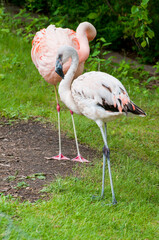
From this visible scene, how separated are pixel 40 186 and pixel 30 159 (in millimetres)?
869

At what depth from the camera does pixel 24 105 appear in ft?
23.4

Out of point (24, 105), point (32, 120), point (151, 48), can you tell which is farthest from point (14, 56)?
point (151, 48)

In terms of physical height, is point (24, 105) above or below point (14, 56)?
below

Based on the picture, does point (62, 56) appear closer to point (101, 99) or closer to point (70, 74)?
point (70, 74)

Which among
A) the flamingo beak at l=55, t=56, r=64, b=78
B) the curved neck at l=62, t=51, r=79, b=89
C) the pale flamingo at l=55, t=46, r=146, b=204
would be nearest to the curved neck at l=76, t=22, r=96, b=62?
the curved neck at l=62, t=51, r=79, b=89

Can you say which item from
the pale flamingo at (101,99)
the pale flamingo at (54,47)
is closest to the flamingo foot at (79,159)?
the pale flamingo at (54,47)

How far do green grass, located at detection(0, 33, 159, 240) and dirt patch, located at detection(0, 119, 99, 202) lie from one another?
19cm

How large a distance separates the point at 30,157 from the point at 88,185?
1.06m

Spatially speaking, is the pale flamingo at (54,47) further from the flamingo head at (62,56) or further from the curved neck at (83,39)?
the flamingo head at (62,56)

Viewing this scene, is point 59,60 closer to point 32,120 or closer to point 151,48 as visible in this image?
point 32,120

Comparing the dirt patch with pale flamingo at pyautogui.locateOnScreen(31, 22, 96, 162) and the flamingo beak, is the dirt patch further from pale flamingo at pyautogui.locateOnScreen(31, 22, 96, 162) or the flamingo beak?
the flamingo beak

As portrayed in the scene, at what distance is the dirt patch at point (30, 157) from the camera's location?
13.7 ft

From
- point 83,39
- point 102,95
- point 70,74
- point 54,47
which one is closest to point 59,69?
point 70,74

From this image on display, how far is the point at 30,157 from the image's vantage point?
5.09 meters
